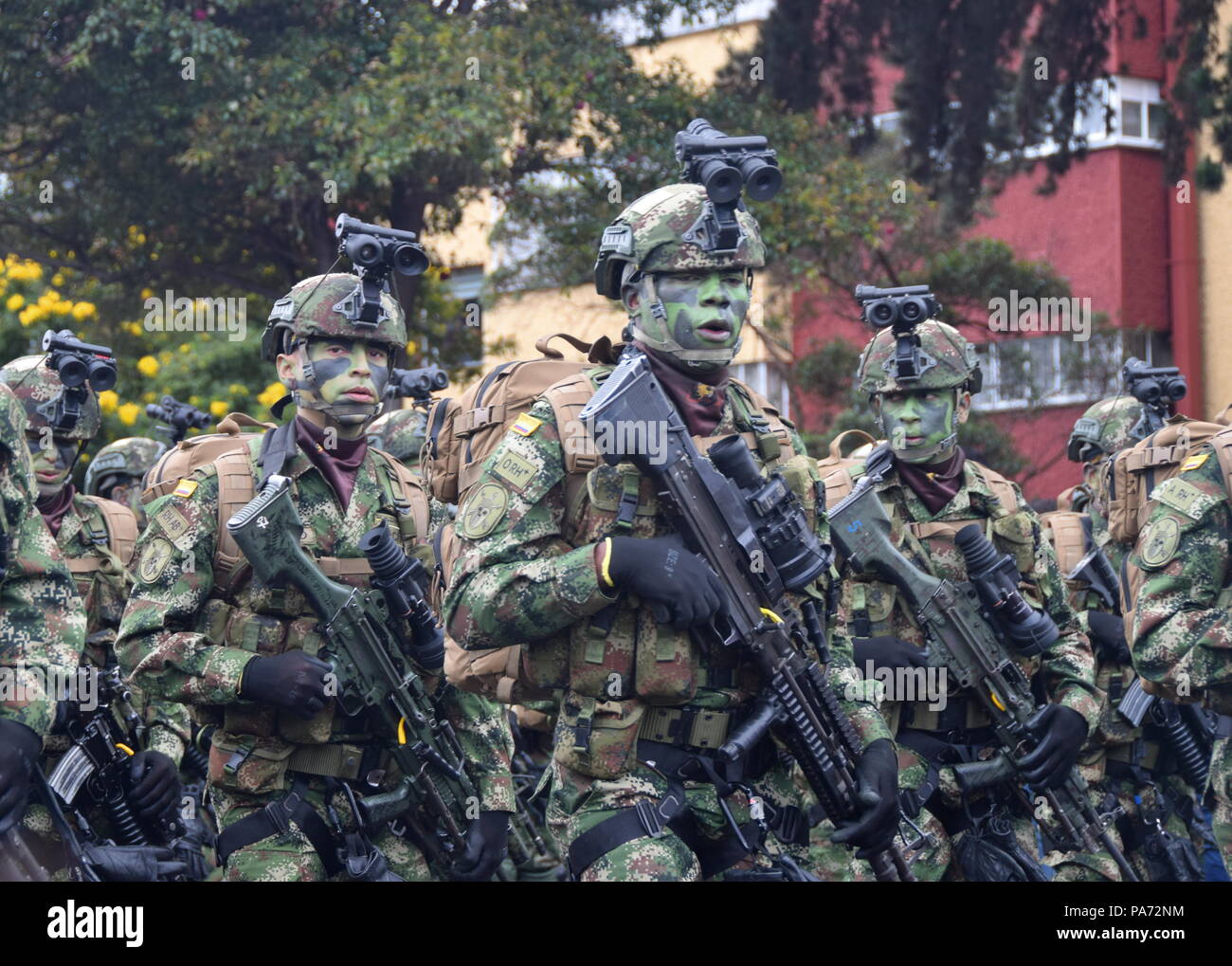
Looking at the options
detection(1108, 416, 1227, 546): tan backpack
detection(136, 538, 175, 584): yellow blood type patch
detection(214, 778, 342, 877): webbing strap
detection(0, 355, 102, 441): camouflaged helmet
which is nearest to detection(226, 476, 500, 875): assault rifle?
detection(214, 778, 342, 877): webbing strap

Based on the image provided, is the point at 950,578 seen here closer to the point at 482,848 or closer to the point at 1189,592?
the point at 1189,592

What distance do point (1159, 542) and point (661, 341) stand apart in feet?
6.61

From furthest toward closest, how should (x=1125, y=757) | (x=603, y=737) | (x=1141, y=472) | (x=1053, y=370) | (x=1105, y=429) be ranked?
(x=1053, y=370)
(x=1105, y=429)
(x=1125, y=757)
(x=1141, y=472)
(x=603, y=737)

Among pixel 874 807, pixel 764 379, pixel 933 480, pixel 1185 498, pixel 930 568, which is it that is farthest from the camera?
pixel 764 379

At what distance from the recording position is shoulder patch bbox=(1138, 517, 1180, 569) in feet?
18.5

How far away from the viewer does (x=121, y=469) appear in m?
9.87

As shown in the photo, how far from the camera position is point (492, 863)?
218 inches

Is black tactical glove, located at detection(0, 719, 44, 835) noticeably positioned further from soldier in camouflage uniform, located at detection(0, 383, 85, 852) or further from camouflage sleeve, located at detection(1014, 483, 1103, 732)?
camouflage sleeve, located at detection(1014, 483, 1103, 732)

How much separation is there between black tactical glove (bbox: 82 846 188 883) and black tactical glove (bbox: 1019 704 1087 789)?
3.07 metres

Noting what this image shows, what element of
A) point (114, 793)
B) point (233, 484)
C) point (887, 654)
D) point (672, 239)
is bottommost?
point (114, 793)

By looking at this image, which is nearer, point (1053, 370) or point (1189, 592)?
point (1189, 592)

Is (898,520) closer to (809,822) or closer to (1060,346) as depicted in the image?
(809,822)

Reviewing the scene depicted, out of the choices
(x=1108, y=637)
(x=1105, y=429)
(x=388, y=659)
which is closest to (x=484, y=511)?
(x=388, y=659)
